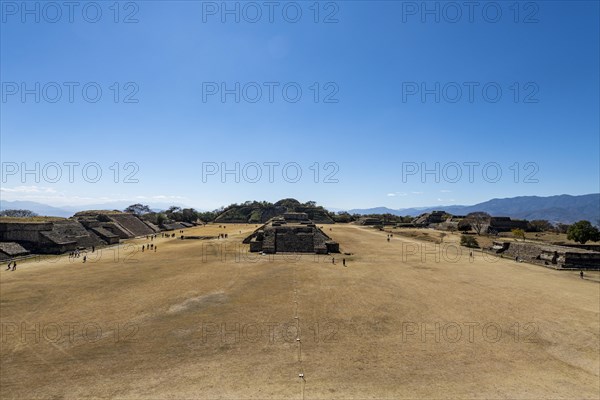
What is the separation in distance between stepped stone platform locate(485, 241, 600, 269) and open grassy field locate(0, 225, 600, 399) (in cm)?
596

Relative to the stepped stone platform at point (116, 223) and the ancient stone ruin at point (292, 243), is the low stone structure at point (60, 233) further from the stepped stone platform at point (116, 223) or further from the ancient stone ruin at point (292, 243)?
the ancient stone ruin at point (292, 243)

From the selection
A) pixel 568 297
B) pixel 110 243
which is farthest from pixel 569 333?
pixel 110 243

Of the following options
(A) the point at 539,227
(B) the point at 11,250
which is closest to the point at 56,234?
(B) the point at 11,250

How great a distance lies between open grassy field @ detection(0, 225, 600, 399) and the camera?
38.1ft

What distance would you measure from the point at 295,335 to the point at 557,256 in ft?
120

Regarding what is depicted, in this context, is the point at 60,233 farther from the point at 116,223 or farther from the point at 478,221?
the point at 478,221

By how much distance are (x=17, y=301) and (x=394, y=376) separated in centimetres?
2483

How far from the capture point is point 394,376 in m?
12.2

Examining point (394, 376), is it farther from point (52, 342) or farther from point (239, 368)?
point (52, 342)

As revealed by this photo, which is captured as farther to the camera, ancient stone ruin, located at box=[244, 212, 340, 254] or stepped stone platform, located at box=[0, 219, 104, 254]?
ancient stone ruin, located at box=[244, 212, 340, 254]

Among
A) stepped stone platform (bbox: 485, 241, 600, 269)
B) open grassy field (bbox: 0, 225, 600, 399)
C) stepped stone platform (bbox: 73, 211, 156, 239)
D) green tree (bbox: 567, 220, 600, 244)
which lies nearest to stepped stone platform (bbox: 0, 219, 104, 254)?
open grassy field (bbox: 0, 225, 600, 399)

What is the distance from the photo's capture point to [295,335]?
15719 millimetres

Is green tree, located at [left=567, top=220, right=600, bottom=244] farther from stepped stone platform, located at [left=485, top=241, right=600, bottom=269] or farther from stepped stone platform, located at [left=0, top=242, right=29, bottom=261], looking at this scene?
stepped stone platform, located at [left=0, top=242, right=29, bottom=261]

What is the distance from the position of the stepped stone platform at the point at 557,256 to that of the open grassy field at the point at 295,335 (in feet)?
19.6
